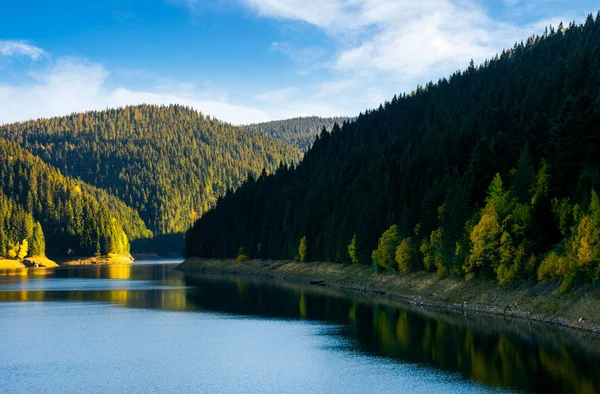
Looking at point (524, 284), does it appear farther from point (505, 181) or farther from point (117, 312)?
point (117, 312)

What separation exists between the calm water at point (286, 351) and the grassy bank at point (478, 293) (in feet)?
10.9

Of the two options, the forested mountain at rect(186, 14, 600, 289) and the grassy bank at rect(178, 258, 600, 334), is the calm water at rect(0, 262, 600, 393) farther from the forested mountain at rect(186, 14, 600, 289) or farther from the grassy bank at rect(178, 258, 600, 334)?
the forested mountain at rect(186, 14, 600, 289)

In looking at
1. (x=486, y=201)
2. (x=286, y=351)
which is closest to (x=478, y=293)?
(x=486, y=201)

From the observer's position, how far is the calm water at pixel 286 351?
151ft

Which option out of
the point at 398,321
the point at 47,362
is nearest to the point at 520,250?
the point at 398,321

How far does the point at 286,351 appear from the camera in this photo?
196ft

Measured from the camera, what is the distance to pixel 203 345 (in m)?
63.9

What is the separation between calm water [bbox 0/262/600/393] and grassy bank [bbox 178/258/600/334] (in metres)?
3.32

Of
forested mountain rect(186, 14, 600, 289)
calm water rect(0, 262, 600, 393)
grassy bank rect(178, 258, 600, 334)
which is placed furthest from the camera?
forested mountain rect(186, 14, 600, 289)

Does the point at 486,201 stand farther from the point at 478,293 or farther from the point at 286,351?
the point at 286,351

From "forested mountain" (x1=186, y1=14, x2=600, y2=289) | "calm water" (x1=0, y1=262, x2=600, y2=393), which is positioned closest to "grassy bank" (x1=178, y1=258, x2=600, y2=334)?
"forested mountain" (x1=186, y1=14, x2=600, y2=289)

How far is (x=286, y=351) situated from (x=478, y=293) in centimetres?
3333

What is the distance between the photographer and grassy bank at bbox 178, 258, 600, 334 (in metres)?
64.6

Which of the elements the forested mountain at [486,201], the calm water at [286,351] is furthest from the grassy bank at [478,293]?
the calm water at [286,351]
